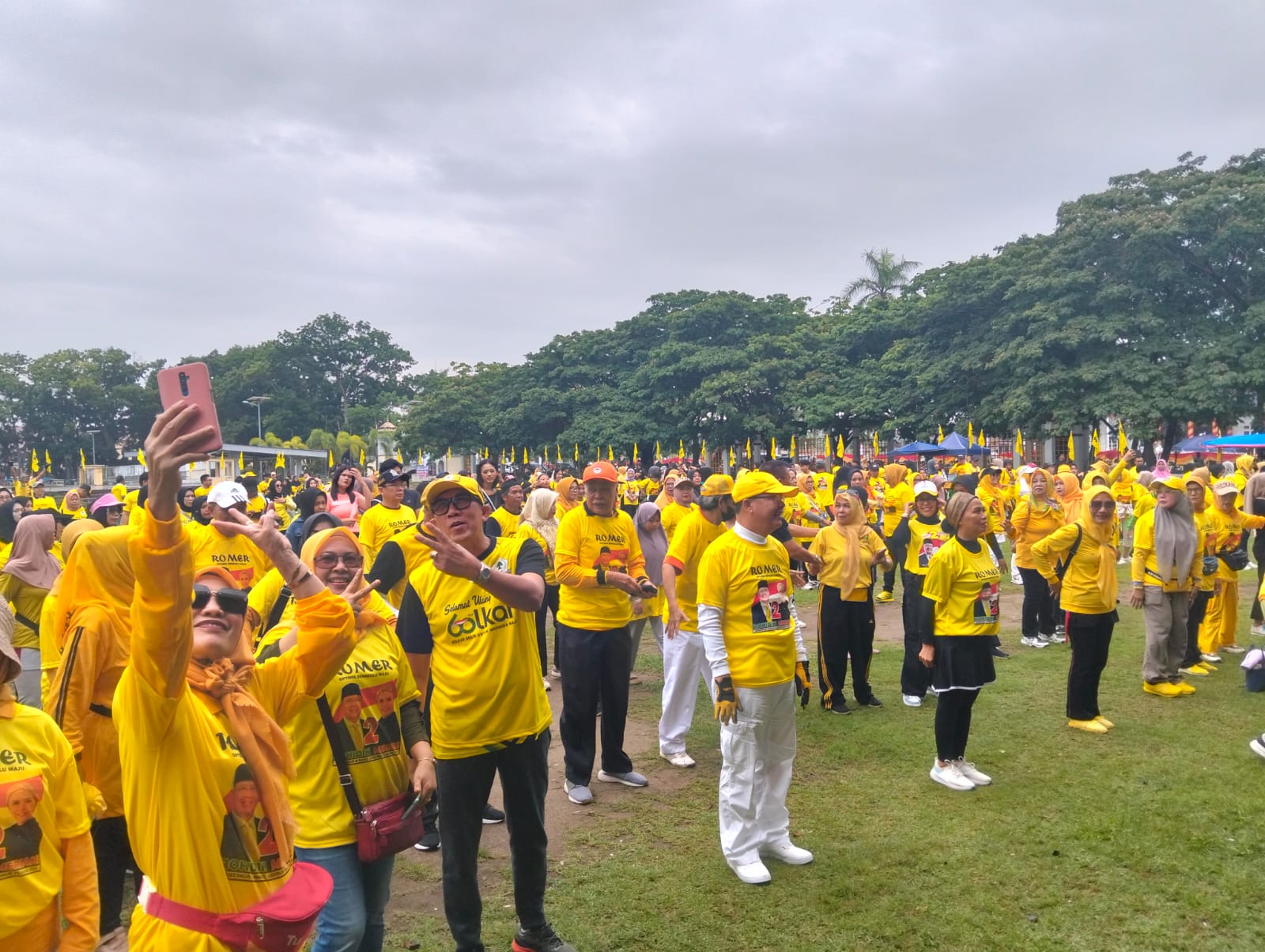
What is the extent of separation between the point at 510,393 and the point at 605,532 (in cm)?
4069

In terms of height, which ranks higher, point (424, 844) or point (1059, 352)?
point (1059, 352)

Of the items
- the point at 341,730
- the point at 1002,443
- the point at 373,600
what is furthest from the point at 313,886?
the point at 1002,443

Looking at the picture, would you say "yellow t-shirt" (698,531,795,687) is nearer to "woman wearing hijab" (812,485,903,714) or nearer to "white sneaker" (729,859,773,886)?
"white sneaker" (729,859,773,886)

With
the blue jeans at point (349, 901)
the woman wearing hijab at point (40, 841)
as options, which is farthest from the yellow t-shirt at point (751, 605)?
the woman wearing hijab at point (40, 841)

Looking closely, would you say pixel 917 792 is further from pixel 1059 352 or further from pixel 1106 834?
pixel 1059 352

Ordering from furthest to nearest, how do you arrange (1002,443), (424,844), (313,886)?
(1002,443) → (424,844) → (313,886)

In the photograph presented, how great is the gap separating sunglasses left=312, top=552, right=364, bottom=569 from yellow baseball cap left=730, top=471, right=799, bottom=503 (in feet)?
7.06

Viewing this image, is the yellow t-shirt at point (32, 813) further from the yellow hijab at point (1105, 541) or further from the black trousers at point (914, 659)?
the yellow hijab at point (1105, 541)

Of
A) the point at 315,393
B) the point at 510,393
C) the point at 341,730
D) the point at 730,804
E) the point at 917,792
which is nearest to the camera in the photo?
the point at 341,730

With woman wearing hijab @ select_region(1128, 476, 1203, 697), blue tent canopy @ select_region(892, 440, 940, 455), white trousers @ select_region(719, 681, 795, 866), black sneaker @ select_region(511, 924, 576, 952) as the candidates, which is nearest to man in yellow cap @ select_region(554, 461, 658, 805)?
white trousers @ select_region(719, 681, 795, 866)

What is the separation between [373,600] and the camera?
11.9 feet

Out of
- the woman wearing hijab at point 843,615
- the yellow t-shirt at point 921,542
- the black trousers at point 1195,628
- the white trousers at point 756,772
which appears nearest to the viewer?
the white trousers at point 756,772

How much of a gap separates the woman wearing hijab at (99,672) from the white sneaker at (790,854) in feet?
10.3

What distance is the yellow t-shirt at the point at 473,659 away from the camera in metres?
3.48
